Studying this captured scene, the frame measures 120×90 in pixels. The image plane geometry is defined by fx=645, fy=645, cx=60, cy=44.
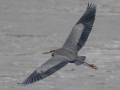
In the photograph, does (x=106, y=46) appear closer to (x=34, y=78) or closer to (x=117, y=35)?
(x=117, y=35)

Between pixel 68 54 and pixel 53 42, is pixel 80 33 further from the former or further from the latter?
pixel 53 42

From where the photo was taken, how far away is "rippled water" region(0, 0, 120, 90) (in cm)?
848

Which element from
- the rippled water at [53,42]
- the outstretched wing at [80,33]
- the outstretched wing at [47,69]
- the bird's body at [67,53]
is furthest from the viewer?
the rippled water at [53,42]

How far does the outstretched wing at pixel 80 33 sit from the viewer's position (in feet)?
25.0

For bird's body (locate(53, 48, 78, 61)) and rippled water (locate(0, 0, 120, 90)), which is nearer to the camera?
bird's body (locate(53, 48, 78, 61))

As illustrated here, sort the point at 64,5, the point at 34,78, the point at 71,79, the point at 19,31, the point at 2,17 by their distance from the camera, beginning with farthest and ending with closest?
the point at 64,5, the point at 2,17, the point at 19,31, the point at 71,79, the point at 34,78

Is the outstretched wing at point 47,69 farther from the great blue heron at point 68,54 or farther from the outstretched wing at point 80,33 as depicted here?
the outstretched wing at point 80,33

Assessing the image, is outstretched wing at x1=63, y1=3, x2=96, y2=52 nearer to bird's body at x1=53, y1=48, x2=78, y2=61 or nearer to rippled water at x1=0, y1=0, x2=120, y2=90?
bird's body at x1=53, y1=48, x2=78, y2=61

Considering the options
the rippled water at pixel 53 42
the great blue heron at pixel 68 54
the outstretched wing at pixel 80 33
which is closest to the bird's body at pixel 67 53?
the great blue heron at pixel 68 54

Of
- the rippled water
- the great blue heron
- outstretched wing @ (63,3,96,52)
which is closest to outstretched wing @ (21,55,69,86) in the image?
the great blue heron

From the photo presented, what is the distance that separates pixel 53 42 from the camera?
10.2 meters

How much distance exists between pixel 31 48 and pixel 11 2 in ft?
9.18

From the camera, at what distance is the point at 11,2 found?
12531mm

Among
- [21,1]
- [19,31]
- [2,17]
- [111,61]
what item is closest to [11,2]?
[21,1]
